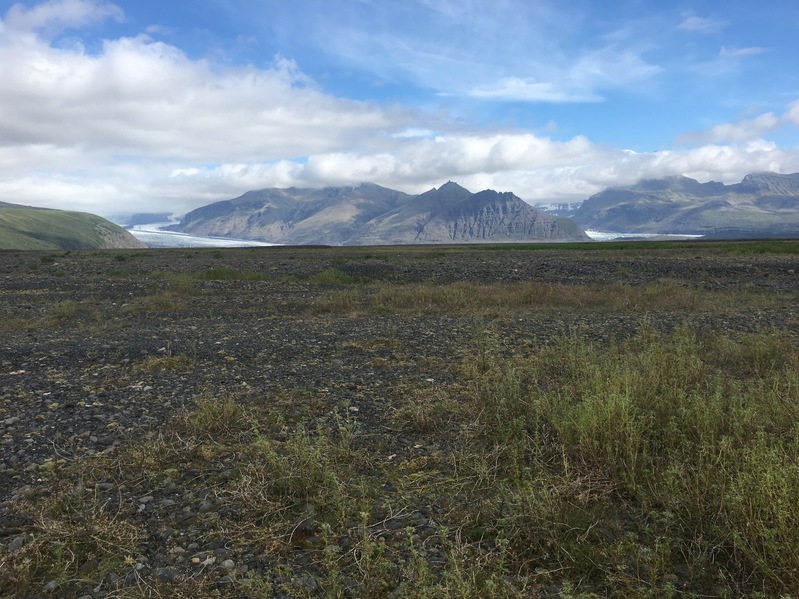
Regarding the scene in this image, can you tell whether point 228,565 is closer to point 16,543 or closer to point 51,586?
point 51,586

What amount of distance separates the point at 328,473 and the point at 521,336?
1056 cm

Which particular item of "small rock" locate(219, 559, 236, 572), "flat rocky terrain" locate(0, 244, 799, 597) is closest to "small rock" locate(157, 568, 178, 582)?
"flat rocky terrain" locate(0, 244, 799, 597)

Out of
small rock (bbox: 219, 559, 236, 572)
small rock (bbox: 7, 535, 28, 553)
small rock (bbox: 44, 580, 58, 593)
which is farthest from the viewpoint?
small rock (bbox: 7, 535, 28, 553)

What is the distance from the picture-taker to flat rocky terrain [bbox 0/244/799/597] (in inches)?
205

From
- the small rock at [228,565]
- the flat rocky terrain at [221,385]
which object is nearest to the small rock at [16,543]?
the flat rocky terrain at [221,385]

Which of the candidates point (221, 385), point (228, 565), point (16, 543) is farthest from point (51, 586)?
point (221, 385)

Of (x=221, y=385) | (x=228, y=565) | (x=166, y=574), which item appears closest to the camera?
(x=166, y=574)

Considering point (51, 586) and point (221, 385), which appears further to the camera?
point (221, 385)

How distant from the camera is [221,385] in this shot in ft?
35.3

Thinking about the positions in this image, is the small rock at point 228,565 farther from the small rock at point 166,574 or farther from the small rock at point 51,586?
the small rock at point 51,586

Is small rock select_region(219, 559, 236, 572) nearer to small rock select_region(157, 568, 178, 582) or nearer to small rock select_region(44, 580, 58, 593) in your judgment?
small rock select_region(157, 568, 178, 582)

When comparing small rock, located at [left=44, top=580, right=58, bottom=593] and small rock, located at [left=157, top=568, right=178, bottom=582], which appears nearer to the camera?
small rock, located at [left=44, top=580, right=58, bottom=593]

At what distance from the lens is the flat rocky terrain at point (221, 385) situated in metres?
5.21

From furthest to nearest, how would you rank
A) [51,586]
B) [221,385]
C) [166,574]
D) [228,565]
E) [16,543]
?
[221,385], [16,543], [228,565], [166,574], [51,586]
